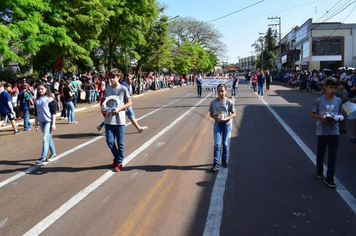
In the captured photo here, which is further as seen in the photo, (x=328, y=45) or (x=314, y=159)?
(x=328, y=45)

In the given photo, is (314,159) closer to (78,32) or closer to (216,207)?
(216,207)

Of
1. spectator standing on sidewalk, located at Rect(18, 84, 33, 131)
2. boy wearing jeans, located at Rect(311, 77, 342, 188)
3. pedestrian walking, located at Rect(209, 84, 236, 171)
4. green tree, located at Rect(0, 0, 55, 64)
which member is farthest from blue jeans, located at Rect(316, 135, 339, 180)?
green tree, located at Rect(0, 0, 55, 64)

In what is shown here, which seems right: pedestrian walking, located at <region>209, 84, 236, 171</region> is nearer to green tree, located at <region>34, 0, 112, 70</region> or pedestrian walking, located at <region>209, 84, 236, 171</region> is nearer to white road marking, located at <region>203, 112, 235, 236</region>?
white road marking, located at <region>203, 112, 235, 236</region>

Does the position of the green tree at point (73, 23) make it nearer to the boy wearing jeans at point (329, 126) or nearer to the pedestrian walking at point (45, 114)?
the pedestrian walking at point (45, 114)

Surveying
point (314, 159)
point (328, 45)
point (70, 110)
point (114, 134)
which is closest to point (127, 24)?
point (70, 110)

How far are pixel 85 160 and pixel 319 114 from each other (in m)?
4.81

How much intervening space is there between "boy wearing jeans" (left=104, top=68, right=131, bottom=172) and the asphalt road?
376 millimetres

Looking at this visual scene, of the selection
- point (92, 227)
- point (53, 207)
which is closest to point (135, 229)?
point (92, 227)

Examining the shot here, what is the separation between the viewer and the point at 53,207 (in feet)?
15.1

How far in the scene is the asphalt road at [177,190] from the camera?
157 inches

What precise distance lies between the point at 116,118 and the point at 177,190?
186 cm

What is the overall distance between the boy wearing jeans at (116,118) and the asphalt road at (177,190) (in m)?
0.38

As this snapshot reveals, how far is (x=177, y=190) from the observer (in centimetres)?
510

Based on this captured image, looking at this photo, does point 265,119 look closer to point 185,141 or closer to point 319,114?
point 185,141
